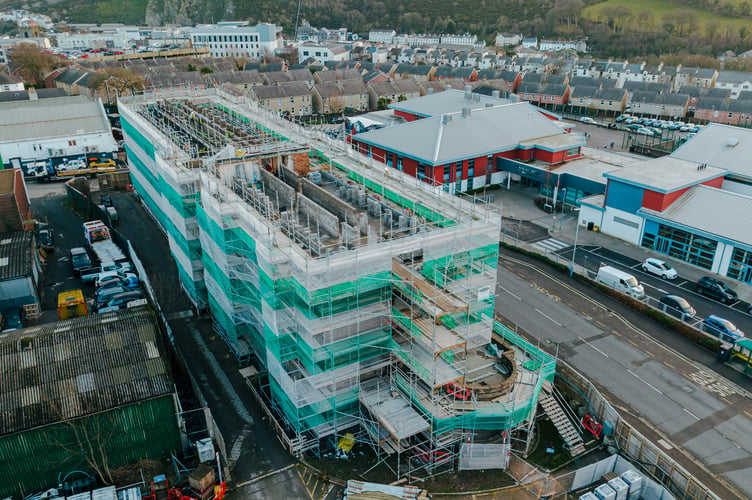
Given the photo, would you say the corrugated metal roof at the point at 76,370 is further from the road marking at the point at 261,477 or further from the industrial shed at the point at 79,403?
the road marking at the point at 261,477

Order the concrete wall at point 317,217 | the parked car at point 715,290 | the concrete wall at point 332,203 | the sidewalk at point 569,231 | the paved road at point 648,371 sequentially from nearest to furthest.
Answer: the paved road at point 648,371, the concrete wall at point 317,217, the concrete wall at point 332,203, the parked car at point 715,290, the sidewalk at point 569,231

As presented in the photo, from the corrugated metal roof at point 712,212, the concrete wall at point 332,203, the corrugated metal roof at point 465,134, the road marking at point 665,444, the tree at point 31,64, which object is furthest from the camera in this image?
the tree at point 31,64

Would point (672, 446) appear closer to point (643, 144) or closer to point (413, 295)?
point (413, 295)

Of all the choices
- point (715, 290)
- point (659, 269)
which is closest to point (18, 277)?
point (659, 269)

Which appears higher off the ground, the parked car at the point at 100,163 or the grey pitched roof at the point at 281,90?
the grey pitched roof at the point at 281,90

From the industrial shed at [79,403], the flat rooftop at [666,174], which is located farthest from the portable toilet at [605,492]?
the flat rooftop at [666,174]

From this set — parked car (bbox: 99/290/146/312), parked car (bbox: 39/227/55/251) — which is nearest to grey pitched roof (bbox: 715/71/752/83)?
parked car (bbox: 99/290/146/312)
